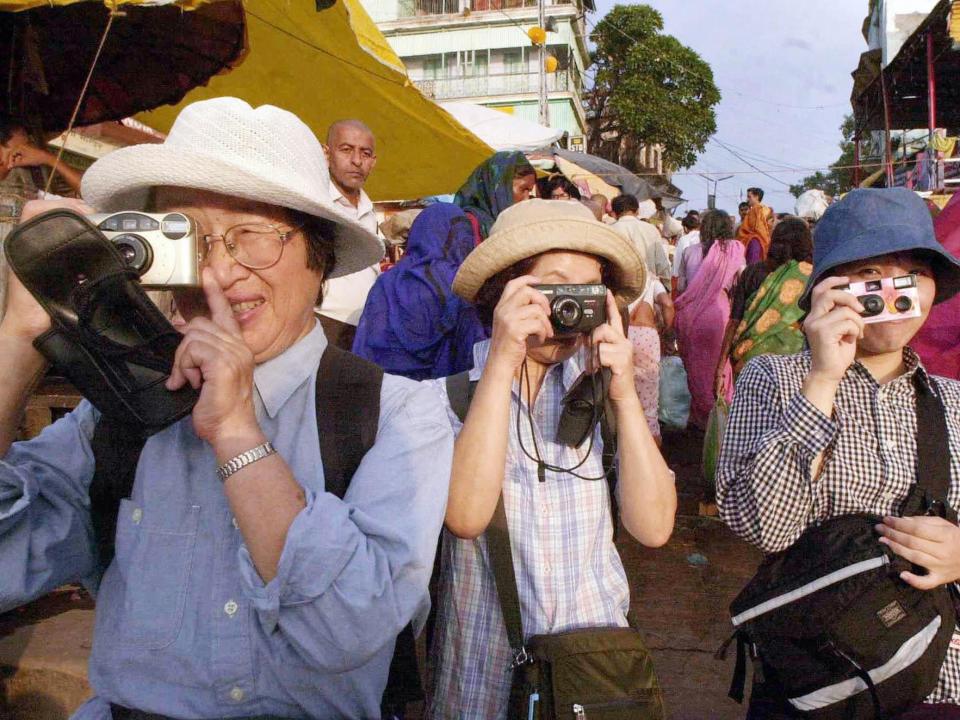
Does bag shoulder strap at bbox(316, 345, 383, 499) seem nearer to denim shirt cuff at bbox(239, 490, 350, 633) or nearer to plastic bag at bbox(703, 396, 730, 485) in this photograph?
denim shirt cuff at bbox(239, 490, 350, 633)

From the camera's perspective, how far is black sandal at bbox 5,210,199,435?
110 centimetres

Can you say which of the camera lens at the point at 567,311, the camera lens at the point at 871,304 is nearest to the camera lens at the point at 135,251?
the camera lens at the point at 567,311

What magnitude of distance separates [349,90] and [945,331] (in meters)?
4.35

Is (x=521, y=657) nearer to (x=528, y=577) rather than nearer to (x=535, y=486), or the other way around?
(x=528, y=577)

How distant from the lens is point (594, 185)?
11.0 m

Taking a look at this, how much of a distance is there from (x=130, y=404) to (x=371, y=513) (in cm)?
41

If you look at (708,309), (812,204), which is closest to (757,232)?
(708,309)

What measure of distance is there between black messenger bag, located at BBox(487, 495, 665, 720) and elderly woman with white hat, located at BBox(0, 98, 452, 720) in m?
0.30

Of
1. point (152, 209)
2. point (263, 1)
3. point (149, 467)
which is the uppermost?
A: point (263, 1)

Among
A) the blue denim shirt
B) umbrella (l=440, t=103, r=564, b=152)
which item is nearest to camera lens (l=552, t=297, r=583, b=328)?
the blue denim shirt

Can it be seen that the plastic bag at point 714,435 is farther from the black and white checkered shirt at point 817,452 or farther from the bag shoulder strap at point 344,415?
the bag shoulder strap at point 344,415

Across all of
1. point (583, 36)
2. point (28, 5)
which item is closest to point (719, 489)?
point (28, 5)

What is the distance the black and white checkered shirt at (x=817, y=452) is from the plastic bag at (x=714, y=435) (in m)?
2.41

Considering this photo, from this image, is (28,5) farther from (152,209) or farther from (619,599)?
(619,599)
